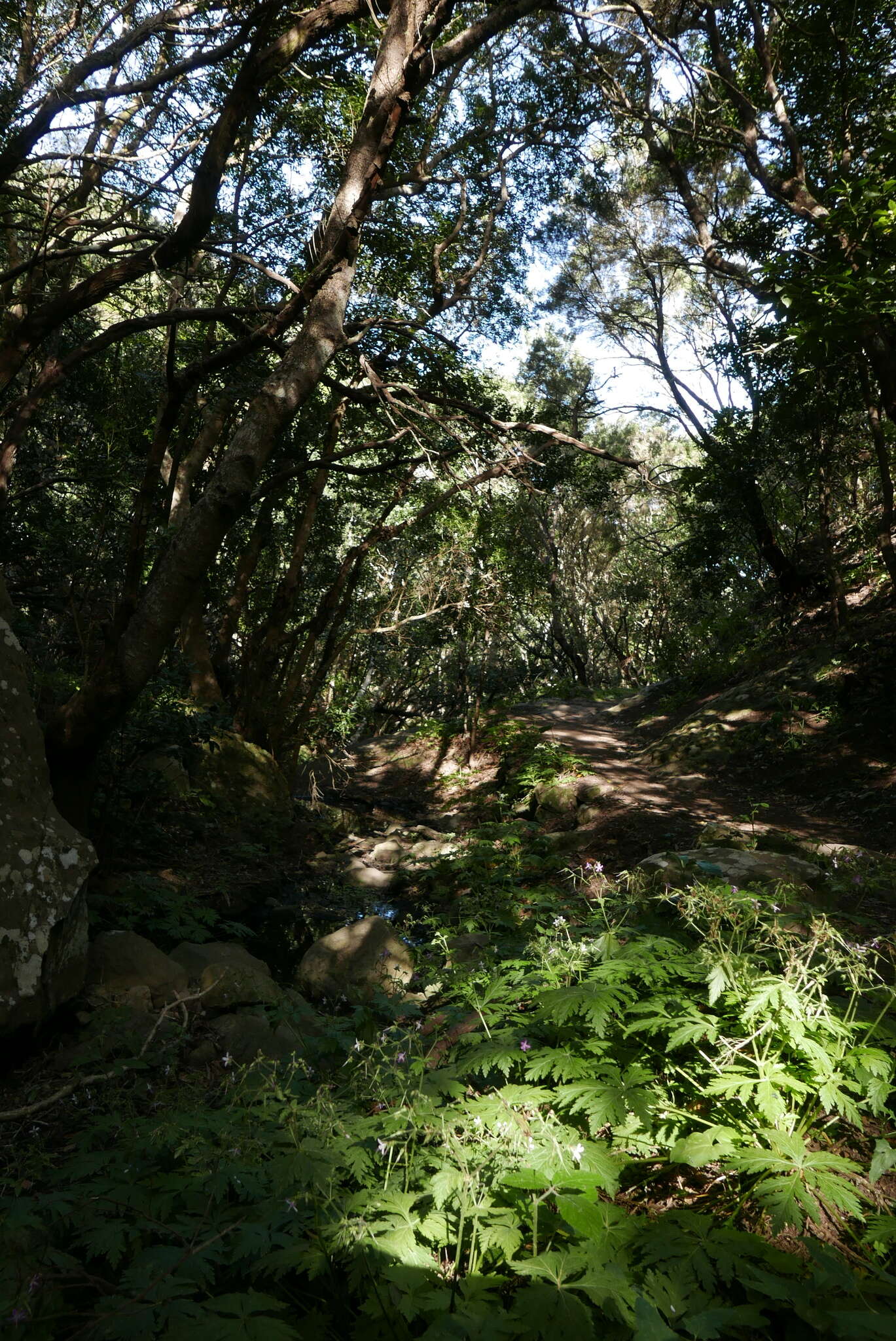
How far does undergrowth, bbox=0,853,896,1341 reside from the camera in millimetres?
1511

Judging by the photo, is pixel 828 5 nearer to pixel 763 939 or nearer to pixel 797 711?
pixel 797 711

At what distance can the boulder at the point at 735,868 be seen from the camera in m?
4.25

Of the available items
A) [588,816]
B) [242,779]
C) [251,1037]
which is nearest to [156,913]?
[251,1037]

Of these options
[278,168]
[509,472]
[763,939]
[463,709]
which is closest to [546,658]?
[463,709]

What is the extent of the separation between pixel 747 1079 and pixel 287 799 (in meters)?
9.51

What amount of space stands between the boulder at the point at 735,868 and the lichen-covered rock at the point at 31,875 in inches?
131

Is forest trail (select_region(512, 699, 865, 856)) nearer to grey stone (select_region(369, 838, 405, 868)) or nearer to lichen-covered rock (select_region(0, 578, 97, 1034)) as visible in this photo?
grey stone (select_region(369, 838, 405, 868))

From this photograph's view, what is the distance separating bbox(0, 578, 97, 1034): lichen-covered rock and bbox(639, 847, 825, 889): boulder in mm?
3336

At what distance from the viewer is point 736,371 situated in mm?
11156

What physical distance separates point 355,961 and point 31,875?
2572 millimetres

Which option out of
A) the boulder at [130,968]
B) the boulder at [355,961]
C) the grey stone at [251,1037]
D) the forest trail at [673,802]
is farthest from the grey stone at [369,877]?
the grey stone at [251,1037]

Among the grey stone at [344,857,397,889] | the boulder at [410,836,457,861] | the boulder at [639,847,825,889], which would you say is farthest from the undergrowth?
the boulder at [410,836,457,861]

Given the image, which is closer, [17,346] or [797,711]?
[17,346]

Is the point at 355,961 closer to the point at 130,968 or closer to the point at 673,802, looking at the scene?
the point at 130,968
